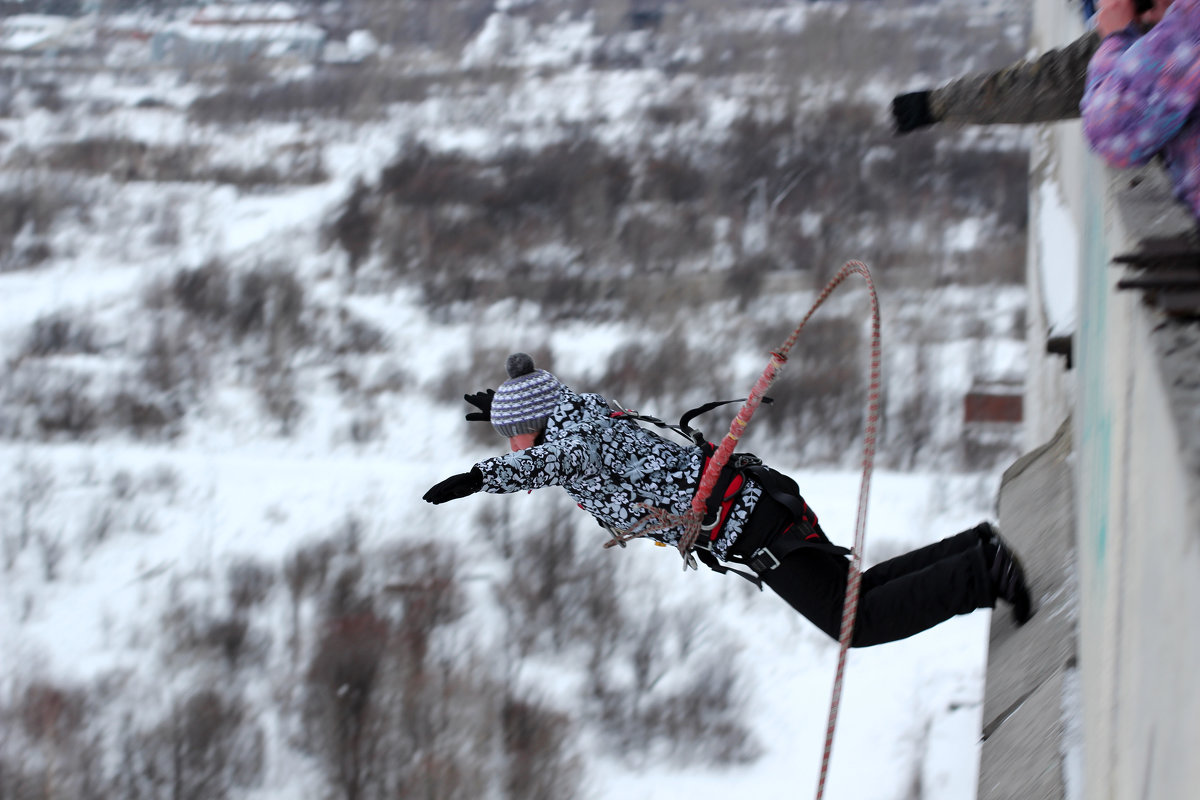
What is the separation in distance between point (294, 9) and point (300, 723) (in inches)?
1277

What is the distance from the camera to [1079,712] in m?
2.72

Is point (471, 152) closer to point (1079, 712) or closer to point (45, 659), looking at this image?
point (45, 659)

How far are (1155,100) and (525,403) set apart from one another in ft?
6.15

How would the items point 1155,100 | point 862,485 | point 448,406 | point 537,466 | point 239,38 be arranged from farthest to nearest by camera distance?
point 239,38 → point 448,406 → point 862,485 → point 537,466 → point 1155,100

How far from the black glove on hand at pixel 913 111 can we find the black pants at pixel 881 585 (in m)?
1.14

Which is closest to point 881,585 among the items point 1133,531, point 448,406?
point 1133,531

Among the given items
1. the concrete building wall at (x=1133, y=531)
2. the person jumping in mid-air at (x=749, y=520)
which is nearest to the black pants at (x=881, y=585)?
the person jumping in mid-air at (x=749, y=520)

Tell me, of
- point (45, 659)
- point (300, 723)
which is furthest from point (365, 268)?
point (300, 723)

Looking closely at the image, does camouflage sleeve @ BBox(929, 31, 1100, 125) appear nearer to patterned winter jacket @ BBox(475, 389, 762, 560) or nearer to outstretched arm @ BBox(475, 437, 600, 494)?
patterned winter jacket @ BBox(475, 389, 762, 560)

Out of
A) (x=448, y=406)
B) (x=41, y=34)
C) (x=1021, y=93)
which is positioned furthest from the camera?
(x=41, y=34)

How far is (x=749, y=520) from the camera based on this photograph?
3.34 meters

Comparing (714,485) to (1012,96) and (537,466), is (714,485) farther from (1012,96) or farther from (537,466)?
(1012,96)

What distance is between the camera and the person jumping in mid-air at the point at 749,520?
3234 mm

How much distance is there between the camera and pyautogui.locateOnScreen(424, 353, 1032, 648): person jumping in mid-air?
3.23 meters
